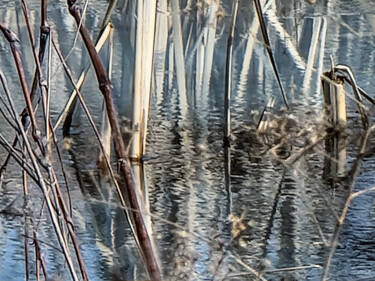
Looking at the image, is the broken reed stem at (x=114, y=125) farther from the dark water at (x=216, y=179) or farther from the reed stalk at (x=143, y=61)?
the reed stalk at (x=143, y=61)

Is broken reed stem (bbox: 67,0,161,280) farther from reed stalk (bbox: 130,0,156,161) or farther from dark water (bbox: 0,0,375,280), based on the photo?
reed stalk (bbox: 130,0,156,161)

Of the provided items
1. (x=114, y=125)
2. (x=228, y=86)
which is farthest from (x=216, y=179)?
(x=114, y=125)

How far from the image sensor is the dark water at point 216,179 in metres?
2.67

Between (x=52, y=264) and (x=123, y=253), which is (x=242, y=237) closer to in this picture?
(x=123, y=253)

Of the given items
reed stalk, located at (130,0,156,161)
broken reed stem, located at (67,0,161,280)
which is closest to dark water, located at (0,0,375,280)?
reed stalk, located at (130,0,156,161)

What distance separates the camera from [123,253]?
2773 mm

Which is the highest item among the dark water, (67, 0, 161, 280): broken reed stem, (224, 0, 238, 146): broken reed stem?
(67, 0, 161, 280): broken reed stem

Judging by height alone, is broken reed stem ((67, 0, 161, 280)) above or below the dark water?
above

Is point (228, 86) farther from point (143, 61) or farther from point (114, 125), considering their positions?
point (114, 125)

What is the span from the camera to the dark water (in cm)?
267

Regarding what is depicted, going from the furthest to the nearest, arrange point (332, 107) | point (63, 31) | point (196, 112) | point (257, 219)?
point (63, 31), point (196, 112), point (332, 107), point (257, 219)

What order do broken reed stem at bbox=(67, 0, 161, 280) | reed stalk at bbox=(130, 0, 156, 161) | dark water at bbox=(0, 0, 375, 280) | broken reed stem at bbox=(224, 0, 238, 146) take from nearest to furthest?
broken reed stem at bbox=(67, 0, 161, 280)
dark water at bbox=(0, 0, 375, 280)
reed stalk at bbox=(130, 0, 156, 161)
broken reed stem at bbox=(224, 0, 238, 146)

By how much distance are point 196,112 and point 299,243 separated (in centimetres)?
218

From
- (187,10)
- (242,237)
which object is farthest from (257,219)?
Result: (187,10)
